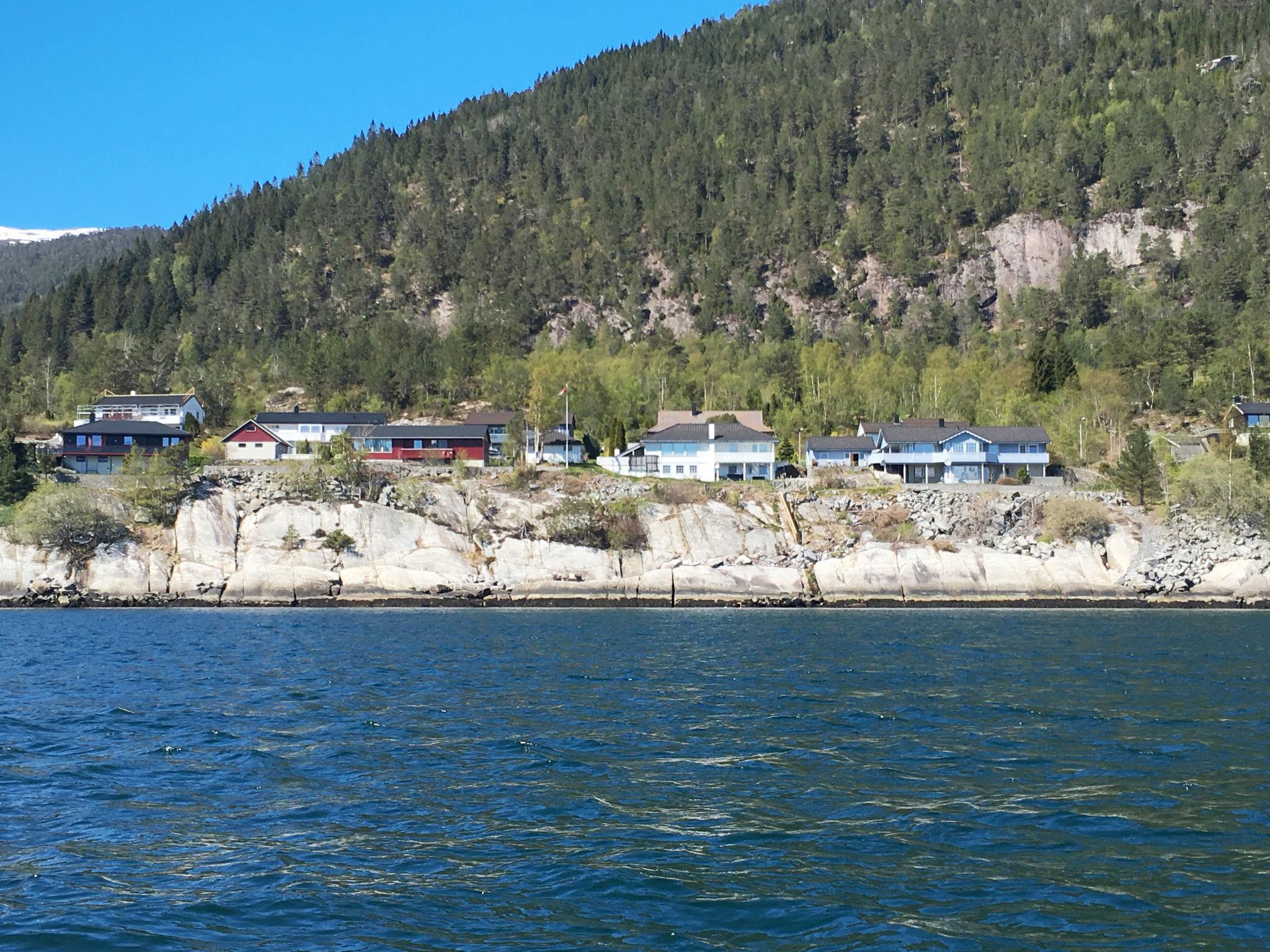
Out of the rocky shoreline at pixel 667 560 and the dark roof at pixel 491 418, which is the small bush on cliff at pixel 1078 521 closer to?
the rocky shoreline at pixel 667 560

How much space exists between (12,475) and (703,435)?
5230 cm

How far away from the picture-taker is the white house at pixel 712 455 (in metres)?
96.2

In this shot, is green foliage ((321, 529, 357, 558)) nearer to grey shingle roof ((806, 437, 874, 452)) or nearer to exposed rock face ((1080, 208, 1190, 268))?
grey shingle roof ((806, 437, 874, 452))

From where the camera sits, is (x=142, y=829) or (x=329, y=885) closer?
(x=329, y=885)

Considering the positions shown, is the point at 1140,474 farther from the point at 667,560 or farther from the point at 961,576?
the point at 667,560

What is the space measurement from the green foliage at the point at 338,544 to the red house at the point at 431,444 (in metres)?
20.3

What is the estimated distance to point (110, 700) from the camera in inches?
1304

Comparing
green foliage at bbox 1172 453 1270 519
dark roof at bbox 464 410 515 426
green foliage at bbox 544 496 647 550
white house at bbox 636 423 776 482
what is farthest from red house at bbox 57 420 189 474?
green foliage at bbox 1172 453 1270 519

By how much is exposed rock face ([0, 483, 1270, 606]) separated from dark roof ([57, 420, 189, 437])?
64.5 feet

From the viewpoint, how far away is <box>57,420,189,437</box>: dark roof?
94.9 metres

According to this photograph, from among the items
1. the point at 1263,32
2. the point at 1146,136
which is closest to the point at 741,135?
the point at 1146,136

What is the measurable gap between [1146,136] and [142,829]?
582ft

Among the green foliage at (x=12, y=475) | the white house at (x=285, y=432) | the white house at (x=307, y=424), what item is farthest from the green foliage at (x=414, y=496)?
the white house at (x=307, y=424)

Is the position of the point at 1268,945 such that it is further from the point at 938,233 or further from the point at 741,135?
the point at 741,135
